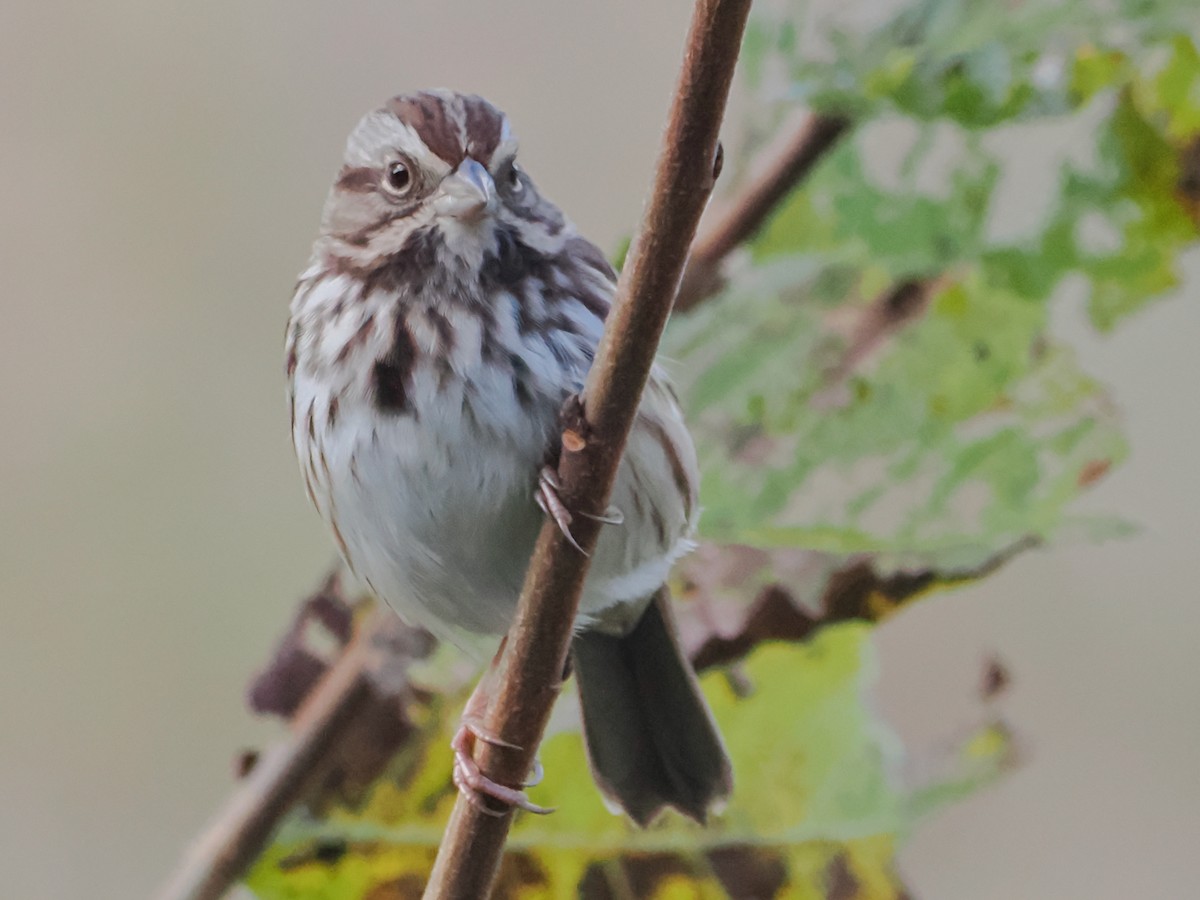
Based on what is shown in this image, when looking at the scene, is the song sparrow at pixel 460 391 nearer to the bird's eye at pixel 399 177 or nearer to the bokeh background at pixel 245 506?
the bird's eye at pixel 399 177

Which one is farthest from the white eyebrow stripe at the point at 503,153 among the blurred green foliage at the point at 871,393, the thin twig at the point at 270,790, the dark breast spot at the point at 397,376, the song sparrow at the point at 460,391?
the thin twig at the point at 270,790

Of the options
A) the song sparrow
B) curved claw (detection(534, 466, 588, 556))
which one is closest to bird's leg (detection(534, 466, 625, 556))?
curved claw (detection(534, 466, 588, 556))

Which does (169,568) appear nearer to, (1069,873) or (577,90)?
(577,90)

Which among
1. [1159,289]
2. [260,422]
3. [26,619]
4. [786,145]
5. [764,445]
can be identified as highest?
[786,145]

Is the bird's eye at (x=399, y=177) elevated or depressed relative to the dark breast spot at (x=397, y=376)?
elevated

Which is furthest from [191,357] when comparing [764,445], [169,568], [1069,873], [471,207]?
[1069,873]

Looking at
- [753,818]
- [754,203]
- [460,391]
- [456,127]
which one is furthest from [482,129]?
[753,818]
